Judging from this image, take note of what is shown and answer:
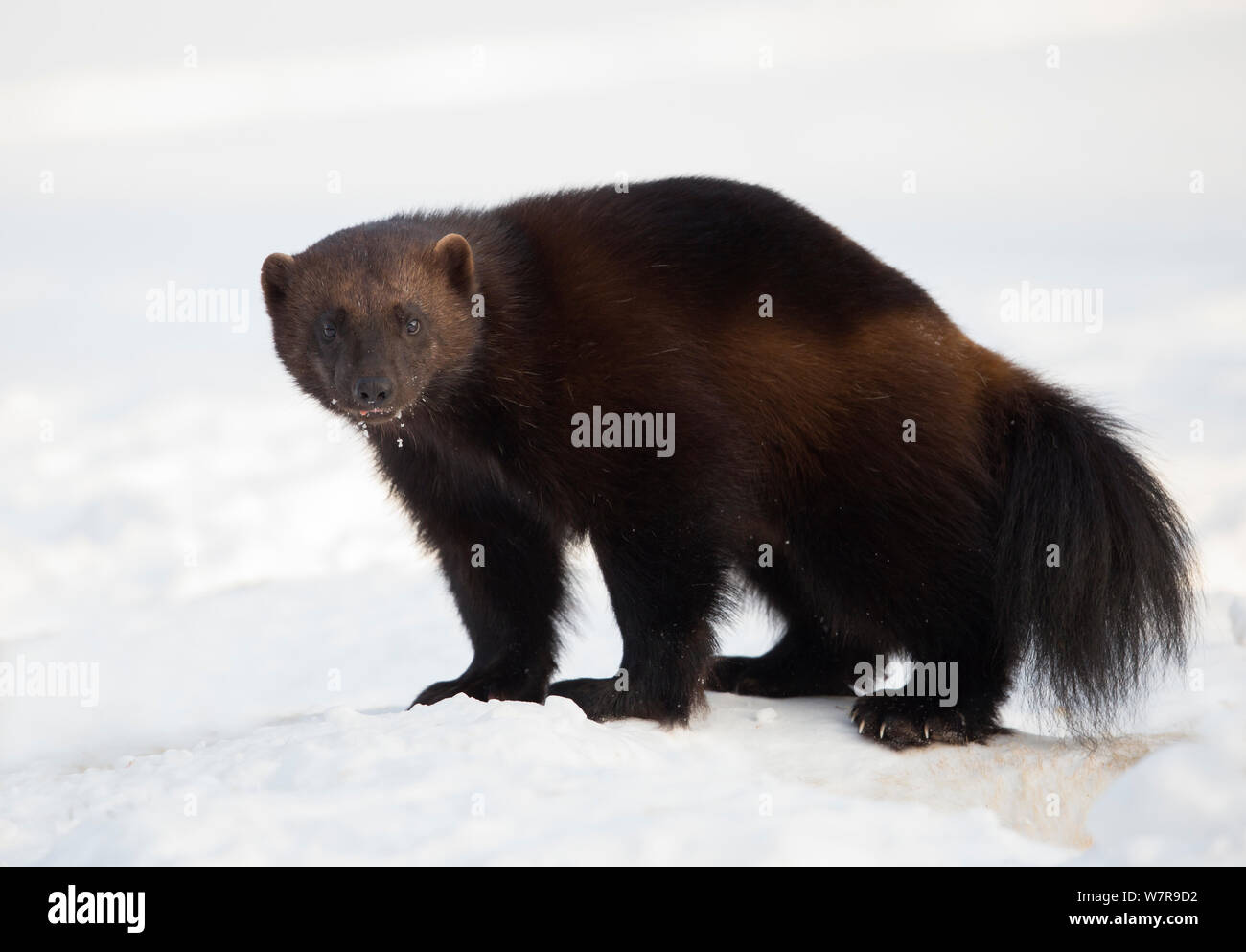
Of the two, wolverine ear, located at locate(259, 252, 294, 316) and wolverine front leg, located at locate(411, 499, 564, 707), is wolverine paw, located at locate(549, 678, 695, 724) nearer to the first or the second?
wolverine front leg, located at locate(411, 499, 564, 707)

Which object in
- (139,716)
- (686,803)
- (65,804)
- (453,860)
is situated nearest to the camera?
(453,860)

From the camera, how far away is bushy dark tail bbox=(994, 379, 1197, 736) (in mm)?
5914

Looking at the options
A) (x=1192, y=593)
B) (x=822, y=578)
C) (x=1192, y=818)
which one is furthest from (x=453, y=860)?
(x=1192, y=593)

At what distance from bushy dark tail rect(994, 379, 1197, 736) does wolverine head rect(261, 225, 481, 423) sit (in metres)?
2.32

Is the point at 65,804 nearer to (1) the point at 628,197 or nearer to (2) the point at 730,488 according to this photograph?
(2) the point at 730,488

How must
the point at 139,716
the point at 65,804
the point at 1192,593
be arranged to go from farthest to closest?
the point at 139,716 < the point at 1192,593 < the point at 65,804

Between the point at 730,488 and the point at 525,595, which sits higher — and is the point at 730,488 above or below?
above

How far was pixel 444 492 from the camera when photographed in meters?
6.22

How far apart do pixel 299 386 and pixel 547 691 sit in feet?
5.47

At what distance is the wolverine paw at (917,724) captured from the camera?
19.5 ft

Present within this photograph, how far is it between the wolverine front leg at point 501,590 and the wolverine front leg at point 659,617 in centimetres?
59

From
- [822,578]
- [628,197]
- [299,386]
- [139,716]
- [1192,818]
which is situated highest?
[628,197]

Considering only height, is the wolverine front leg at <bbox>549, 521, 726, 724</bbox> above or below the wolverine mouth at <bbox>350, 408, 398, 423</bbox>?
below

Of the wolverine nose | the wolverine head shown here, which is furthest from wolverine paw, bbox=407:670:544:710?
the wolverine nose
